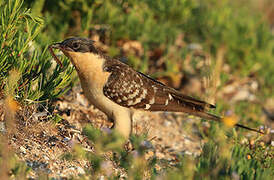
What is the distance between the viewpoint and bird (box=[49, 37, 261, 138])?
4.38 metres

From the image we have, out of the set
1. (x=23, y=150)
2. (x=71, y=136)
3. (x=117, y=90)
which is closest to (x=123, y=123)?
(x=117, y=90)

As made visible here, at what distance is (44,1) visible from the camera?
20.8 ft

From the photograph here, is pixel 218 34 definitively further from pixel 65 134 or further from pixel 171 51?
pixel 65 134

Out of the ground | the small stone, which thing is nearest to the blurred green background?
the ground

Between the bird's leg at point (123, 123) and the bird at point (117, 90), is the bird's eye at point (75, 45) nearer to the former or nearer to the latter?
the bird at point (117, 90)

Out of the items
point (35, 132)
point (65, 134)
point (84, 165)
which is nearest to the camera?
point (84, 165)

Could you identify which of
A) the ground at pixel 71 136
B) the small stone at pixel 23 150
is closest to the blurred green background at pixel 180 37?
the ground at pixel 71 136

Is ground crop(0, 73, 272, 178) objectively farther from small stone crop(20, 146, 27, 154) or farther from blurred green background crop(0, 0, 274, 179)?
blurred green background crop(0, 0, 274, 179)

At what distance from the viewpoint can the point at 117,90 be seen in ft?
14.7

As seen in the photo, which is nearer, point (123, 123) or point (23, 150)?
point (23, 150)

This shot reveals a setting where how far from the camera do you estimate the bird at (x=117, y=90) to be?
172 inches

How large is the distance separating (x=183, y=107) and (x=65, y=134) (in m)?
1.50

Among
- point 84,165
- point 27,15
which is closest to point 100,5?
point 27,15

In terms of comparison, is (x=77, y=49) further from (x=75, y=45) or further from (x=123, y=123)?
(x=123, y=123)
